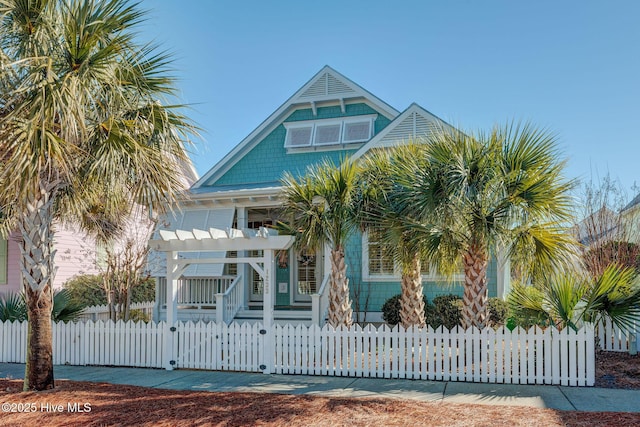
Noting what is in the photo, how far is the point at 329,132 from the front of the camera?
57.8 feet

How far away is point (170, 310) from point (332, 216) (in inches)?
151

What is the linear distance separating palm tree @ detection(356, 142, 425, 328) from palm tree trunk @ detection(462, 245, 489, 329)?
1008 mm

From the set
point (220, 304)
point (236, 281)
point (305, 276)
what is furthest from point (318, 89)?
point (220, 304)

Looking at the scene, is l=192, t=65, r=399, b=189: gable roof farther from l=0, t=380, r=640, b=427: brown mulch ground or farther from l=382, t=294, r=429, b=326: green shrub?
l=0, t=380, r=640, b=427: brown mulch ground

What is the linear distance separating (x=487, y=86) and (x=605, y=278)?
7.32 metres

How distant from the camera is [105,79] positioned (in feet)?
26.0

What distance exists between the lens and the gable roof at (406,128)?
14898 mm

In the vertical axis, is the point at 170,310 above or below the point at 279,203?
below

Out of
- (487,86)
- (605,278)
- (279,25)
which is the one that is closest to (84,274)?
(279,25)

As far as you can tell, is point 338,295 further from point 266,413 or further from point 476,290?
point 266,413

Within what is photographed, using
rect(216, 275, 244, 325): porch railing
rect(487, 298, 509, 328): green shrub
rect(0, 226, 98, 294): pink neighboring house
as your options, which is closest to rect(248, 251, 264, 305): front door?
rect(216, 275, 244, 325): porch railing

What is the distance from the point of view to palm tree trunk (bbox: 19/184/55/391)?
837cm

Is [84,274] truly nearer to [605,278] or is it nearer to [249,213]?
[249,213]

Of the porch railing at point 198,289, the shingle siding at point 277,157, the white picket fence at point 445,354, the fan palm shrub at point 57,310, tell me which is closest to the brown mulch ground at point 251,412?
the white picket fence at point 445,354
